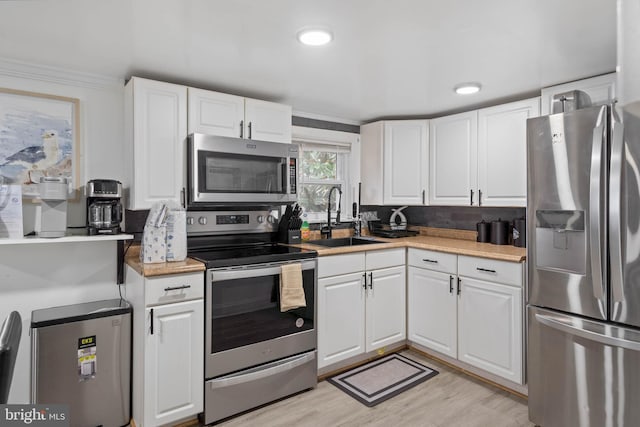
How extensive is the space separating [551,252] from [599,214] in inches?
12.9

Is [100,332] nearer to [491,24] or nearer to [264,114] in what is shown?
[264,114]

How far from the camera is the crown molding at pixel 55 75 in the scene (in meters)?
2.22

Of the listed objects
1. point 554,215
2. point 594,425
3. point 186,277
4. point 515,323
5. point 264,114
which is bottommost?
point 594,425

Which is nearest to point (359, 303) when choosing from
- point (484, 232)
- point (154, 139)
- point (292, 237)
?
point (292, 237)

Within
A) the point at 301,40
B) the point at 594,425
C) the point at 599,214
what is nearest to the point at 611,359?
the point at 594,425

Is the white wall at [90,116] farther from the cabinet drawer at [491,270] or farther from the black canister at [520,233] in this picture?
the black canister at [520,233]

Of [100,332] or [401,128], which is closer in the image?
[100,332]

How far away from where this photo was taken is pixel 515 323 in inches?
97.2

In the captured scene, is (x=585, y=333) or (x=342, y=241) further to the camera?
(x=342, y=241)

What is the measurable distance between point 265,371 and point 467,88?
8.01ft

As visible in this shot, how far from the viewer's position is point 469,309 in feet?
9.02

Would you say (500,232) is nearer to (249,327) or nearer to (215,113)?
(249,327)

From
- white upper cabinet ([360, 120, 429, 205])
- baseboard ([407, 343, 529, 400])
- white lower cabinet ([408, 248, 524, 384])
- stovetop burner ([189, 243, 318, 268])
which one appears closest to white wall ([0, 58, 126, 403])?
stovetop burner ([189, 243, 318, 268])

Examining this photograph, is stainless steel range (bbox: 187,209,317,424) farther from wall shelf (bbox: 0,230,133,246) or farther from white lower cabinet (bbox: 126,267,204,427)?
wall shelf (bbox: 0,230,133,246)
